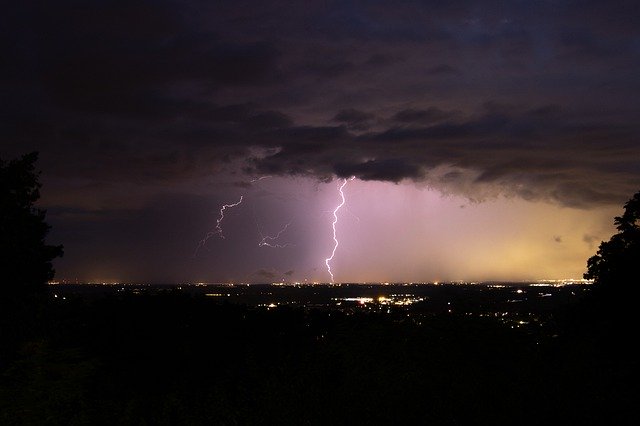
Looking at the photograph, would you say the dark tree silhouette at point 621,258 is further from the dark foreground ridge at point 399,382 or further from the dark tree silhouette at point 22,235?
the dark tree silhouette at point 22,235

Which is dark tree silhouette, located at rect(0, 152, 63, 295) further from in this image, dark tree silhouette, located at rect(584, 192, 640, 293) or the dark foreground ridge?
dark tree silhouette, located at rect(584, 192, 640, 293)

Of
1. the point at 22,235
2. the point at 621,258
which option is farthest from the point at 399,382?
the point at 621,258

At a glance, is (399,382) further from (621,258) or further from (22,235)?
(621,258)

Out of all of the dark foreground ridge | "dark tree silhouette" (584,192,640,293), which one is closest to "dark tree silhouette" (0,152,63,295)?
the dark foreground ridge

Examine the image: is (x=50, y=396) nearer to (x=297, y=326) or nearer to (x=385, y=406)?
(x=385, y=406)

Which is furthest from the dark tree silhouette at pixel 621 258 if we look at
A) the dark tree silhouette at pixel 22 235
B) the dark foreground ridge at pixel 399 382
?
the dark tree silhouette at pixel 22 235
